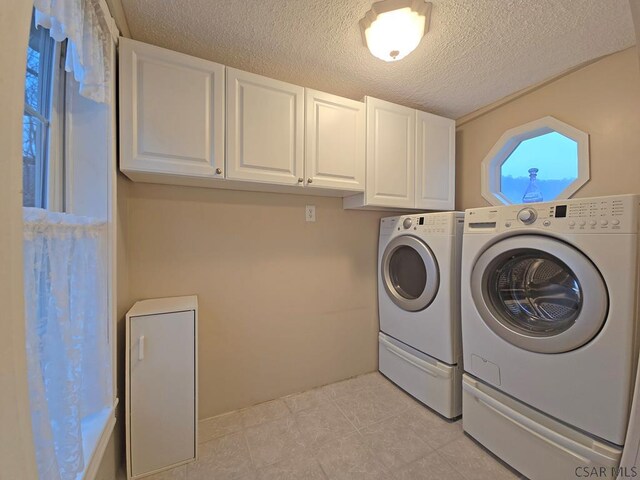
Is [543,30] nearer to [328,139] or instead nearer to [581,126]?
[581,126]

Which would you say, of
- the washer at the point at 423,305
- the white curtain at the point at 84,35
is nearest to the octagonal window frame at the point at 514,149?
the washer at the point at 423,305

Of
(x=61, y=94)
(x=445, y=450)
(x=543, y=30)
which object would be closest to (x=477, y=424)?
(x=445, y=450)

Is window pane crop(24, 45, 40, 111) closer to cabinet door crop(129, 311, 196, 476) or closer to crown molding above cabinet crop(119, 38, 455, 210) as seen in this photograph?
crown molding above cabinet crop(119, 38, 455, 210)

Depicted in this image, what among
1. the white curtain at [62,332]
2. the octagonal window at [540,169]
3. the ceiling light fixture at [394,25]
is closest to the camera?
the white curtain at [62,332]

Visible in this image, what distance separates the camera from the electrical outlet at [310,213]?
1847 millimetres

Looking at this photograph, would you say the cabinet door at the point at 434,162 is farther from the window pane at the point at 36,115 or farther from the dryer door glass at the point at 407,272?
the window pane at the point at 36,115

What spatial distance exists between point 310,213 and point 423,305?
3.27 feet

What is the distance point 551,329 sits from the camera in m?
1.12

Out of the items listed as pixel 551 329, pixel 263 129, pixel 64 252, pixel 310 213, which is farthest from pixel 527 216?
Answer: pixel 64 252

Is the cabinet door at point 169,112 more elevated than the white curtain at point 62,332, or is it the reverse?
the cabinet door at point 169,112

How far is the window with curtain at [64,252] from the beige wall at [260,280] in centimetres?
45

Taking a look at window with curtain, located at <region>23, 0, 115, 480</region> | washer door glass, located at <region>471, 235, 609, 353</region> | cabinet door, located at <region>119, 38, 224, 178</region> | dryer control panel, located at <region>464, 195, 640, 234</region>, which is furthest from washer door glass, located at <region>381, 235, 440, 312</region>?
window with curtain, located at <region>23, 0, 115, 480</region>

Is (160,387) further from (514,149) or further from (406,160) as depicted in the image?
(514,149)

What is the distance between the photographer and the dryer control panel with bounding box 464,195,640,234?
2.99ft
